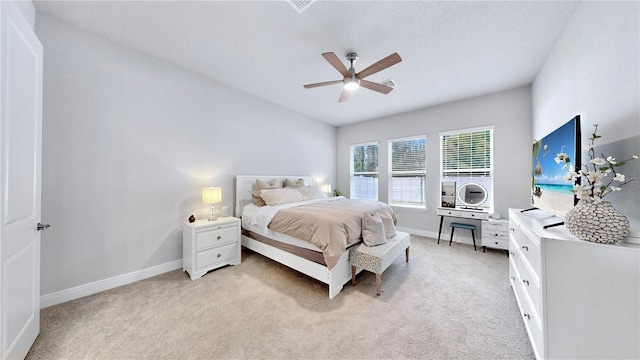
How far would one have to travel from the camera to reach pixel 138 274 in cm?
245

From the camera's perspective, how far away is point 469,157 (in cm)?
390

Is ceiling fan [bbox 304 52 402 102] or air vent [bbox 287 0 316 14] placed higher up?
air vent [bbox 287 0 316 14]

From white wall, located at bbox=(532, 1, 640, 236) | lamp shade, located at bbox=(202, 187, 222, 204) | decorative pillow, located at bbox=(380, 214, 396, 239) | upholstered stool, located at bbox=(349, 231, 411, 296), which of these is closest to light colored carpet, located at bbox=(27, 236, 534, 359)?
upholstered stool, located at bbox=(349, 231, 411, 296)

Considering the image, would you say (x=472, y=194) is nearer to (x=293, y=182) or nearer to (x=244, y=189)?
(x=293, y=182)

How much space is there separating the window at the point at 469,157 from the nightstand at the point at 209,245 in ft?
13.3

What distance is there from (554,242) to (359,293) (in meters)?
1.65

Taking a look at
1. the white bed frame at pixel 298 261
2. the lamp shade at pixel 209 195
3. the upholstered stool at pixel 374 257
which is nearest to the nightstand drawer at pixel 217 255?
the white bed frame at pixel 298 261

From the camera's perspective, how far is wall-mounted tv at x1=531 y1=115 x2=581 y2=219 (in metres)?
1.44

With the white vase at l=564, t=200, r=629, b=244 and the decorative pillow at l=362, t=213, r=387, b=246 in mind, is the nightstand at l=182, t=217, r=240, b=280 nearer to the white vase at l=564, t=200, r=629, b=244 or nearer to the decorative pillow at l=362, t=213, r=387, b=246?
the decorative pillow at l=362, t=213, r=387, b=246

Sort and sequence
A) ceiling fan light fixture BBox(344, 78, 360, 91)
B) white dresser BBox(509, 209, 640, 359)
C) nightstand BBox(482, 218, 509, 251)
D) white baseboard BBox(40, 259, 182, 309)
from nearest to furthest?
white dresser BBox(509, 209, 640, 359)
white baseboard BBox(40, 259, 182, 309)
ceiling fan light fixture BBox(344, 78, 360, 91)
nightstand BBox(482, 218, 509, 251)

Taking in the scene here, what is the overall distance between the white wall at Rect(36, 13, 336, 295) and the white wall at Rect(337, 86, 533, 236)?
3.37 metres

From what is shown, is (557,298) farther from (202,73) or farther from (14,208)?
(202,73)

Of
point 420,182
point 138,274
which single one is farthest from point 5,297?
point 420,182

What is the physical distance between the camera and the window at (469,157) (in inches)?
146
